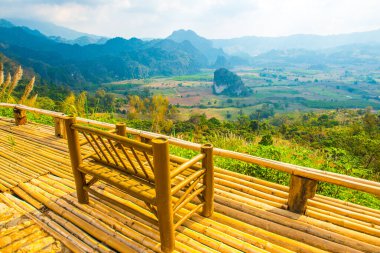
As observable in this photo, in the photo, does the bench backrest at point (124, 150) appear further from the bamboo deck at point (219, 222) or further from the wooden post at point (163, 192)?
the bamboo deck at point (219, 222)

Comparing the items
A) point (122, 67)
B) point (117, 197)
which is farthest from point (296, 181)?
point (122, 67)

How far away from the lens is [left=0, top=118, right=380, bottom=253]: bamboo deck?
1748mm

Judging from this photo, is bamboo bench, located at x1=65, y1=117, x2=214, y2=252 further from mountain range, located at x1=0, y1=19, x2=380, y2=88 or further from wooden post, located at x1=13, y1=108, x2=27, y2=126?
mountain range, located at x1=0, y1=19, x2=380, y2=88

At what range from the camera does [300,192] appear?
201 cm

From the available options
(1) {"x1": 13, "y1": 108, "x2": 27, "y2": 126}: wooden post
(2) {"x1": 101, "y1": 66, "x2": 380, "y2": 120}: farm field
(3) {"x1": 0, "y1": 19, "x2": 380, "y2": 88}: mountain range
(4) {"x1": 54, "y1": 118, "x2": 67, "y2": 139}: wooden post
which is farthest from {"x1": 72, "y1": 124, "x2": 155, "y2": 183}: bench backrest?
(3) {"x1": 0, "y1": 19, "x2": 380, "y2": 88}: mountain range

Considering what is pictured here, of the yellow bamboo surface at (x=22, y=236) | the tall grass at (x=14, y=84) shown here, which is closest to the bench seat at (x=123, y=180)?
the yellow bamboo surface at (x=22, y=236)

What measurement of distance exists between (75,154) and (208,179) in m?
1.13

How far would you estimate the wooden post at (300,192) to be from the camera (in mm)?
1966

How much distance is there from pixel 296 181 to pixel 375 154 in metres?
5.29

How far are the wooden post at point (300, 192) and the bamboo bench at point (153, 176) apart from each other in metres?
0.68

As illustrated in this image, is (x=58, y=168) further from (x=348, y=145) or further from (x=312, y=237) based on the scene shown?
(x=348, y=145)

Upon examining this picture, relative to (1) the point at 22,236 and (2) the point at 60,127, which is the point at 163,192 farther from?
(2) the point at 60,127

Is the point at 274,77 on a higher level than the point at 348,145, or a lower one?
lower

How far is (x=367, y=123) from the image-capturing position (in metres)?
13.9
